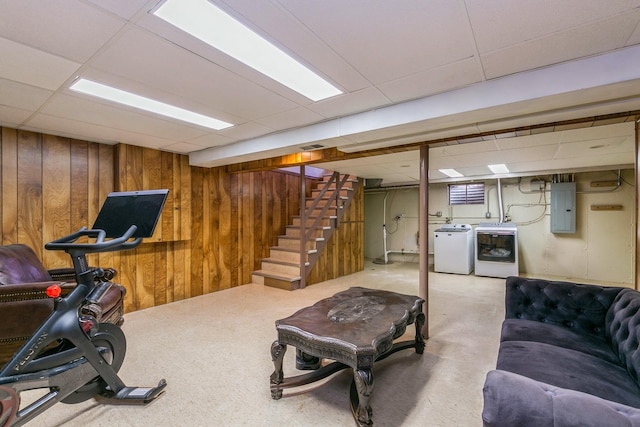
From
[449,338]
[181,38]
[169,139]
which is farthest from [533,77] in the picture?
[169,139]

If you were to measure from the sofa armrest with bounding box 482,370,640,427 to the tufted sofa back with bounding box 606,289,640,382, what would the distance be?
0.89m

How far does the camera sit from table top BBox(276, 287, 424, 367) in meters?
1.71

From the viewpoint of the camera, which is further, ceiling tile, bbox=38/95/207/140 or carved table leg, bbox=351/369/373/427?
ceiling tile, bbox=38/95/207/140

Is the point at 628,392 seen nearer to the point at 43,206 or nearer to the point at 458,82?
the point at 458,82

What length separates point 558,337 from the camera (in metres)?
1.92

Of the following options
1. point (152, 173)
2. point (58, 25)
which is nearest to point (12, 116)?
point (152, 173)

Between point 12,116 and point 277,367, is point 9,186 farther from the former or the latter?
point 277,367

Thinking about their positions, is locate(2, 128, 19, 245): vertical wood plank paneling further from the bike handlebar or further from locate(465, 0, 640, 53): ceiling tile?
locate(465, 0, 640, 53): ceiling tile

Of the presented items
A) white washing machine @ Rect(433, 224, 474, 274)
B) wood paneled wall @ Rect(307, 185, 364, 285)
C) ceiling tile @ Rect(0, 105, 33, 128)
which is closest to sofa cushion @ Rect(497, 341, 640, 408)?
wood paneled wall @ Rect(307, 185, 364, 285)

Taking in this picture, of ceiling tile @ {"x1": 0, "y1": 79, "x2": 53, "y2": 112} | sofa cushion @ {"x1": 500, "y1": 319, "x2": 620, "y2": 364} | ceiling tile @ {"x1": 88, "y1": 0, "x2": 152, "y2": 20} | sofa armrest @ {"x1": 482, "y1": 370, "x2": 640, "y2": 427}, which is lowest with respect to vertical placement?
sofa cushion @ {"x1": 500, "y1": 319, "x2": 620, "y2": 364}

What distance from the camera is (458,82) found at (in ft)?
6.71

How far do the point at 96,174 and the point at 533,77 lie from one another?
4.50 m

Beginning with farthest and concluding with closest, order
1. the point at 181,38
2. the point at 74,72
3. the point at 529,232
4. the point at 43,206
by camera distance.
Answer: the point at 529,232 → the point at 43,206 → the point at 74,72 → the point at 181,38

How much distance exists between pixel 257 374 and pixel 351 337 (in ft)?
3.26
